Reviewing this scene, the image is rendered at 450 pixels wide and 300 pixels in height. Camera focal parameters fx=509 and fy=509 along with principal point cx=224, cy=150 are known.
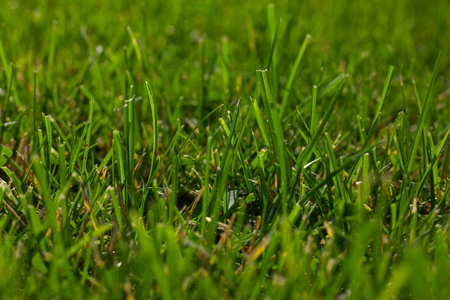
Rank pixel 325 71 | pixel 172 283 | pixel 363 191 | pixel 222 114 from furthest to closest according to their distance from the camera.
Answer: pixel 325 71
pixel 222 114
pixel 363 191
pixel 172 283

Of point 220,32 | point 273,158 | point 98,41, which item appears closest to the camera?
point 273,158

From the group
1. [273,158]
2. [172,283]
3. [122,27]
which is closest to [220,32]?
[122,27]

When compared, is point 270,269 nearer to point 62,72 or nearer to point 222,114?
point 222,114

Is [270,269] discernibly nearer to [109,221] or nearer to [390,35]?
[109,221]

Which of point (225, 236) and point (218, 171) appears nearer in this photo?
point (225, 236)

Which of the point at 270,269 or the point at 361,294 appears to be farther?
the point at 270,269

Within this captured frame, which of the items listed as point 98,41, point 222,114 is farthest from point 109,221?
point 98,41

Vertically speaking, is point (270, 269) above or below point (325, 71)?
below
